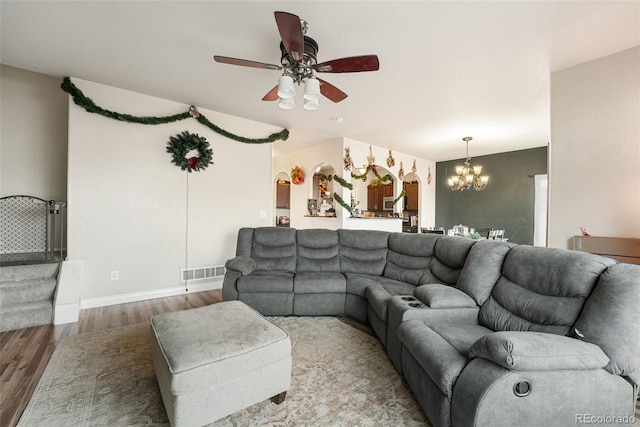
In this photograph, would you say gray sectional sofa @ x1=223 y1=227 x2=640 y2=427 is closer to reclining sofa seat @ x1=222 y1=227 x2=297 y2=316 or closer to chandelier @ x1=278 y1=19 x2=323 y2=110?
reclining sofa seat @ x1=222 y1=227 x2=297 y2=316

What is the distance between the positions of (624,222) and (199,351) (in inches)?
143

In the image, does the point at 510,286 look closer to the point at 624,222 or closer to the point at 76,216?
the point at 624,222

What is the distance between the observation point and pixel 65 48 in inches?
104

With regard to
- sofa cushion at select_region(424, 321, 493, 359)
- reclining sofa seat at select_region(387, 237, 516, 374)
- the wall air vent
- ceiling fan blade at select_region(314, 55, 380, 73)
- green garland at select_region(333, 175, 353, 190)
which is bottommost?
the wall air vent

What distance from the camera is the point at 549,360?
1.20 m

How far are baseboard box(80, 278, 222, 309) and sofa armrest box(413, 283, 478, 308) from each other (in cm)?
332

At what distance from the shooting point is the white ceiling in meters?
2.08

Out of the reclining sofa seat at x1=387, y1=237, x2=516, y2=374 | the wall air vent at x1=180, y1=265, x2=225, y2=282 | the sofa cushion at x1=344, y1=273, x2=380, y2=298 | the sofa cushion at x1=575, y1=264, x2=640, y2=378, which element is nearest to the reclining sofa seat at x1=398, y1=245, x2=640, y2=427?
the sofa cushion at x1=575, y1=264, x2=640, y2=378

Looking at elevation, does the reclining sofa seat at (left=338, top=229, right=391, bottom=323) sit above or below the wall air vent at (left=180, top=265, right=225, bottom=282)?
above

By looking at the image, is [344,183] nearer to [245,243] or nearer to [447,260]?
[245,243]

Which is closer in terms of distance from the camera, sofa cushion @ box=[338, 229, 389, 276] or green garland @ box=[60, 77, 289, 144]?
green garland @ box=[60, 77, 289, 144]

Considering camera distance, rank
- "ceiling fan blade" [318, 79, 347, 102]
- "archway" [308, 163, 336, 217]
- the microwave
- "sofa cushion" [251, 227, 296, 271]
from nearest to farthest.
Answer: "ceiling fan blade" [318, 79, 347, 102] < "sofa cushion" [251, 227, 296, 271] < "archway" [308, 163, 336, 217] < the microwave

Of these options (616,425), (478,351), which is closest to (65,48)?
(478,351)

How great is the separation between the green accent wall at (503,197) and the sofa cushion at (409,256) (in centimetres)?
485
